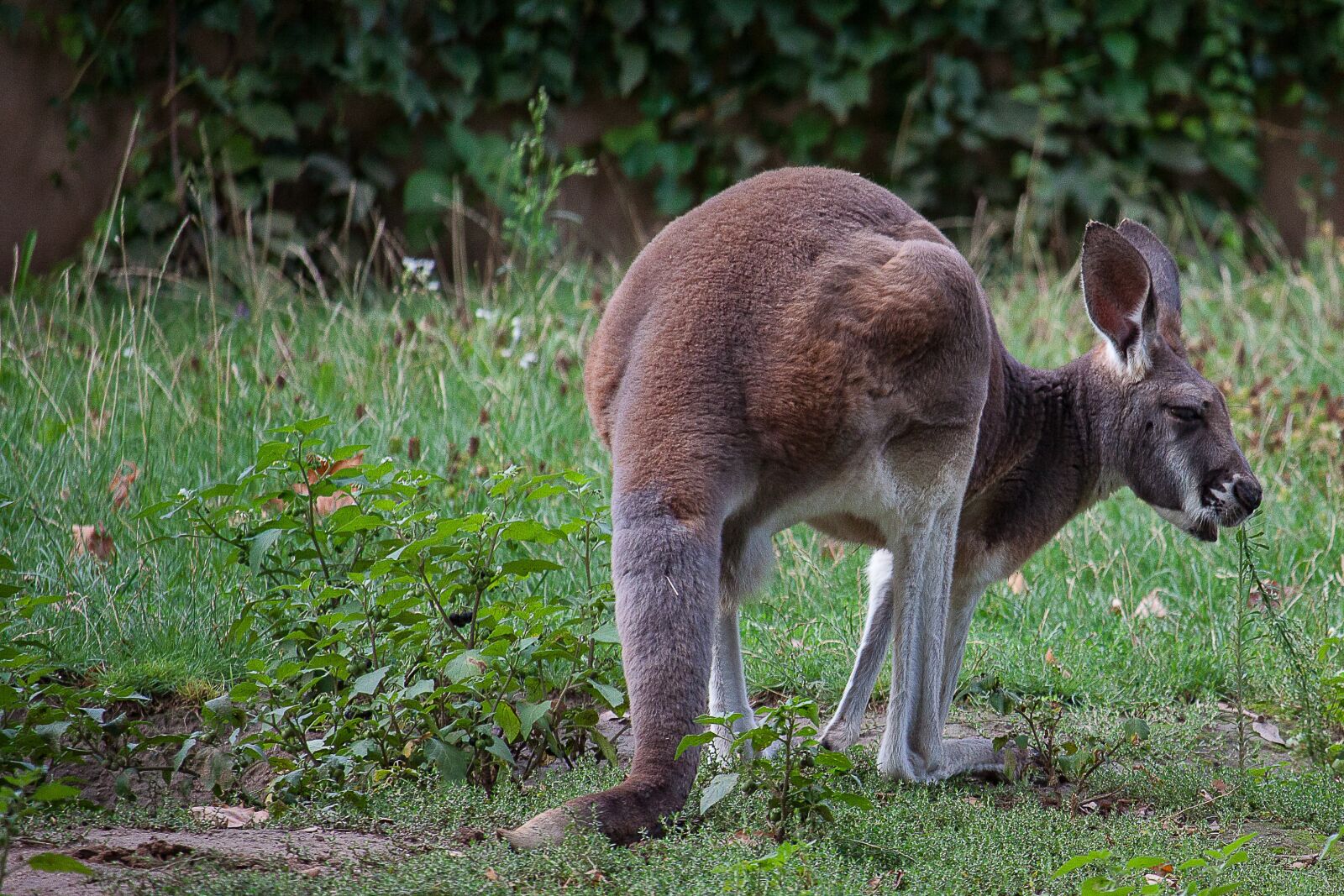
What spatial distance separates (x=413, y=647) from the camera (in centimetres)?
339

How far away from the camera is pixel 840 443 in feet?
9.84

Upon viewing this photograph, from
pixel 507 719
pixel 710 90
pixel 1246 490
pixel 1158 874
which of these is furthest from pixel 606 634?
pixel 710 90

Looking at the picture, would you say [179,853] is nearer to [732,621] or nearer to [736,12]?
[732,621]

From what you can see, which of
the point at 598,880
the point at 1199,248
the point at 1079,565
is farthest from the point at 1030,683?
the point at 1199,248

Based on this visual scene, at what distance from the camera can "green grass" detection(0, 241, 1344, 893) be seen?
272 centimetres

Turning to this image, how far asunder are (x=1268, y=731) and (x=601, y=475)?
2.08m

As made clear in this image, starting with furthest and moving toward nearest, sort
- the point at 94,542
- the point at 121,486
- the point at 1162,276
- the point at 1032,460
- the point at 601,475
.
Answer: the point at 601,475, the point at 121,486, the point at 94,542, the point at 1162,276, the point at 1032,460

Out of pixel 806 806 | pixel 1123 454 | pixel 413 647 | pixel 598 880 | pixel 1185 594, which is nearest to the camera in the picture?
pixel 598 880

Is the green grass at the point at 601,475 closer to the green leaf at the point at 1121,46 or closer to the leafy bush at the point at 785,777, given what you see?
the leafy bush at the point at 785,777

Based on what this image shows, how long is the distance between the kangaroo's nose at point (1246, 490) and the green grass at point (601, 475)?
23.7 inches

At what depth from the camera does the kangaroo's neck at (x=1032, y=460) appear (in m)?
3.59

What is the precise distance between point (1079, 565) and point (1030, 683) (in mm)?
719

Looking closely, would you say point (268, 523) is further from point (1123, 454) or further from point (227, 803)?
point (1123, 454)

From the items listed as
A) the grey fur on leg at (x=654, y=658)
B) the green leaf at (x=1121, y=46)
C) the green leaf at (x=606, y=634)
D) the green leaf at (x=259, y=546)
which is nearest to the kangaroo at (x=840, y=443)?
the grey fur on leg at (x=654, y=658)
